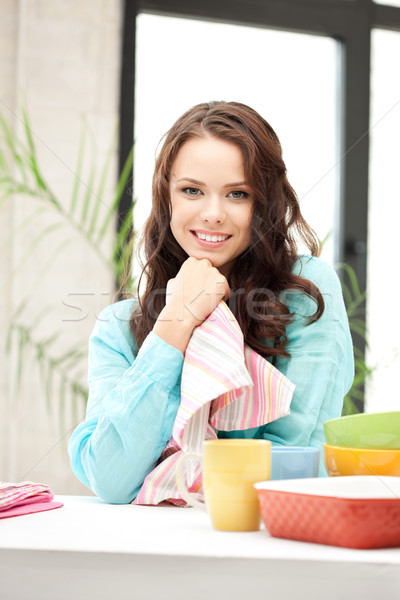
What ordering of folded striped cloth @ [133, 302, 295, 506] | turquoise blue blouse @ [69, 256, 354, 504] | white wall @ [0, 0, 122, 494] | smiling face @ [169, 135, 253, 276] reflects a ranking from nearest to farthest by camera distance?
1. folded striped cloth @ [133, 302, 295, 506]
2. turquoise blue blouse @ [69, 256, 354, 504]
3. smiling face @ [169, 135, 253, 276]
4. white wall @ [0, 0, 122, 494]

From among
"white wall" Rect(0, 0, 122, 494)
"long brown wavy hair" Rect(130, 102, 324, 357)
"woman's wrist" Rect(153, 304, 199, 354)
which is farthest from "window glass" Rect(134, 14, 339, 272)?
"woman's wrist" Rect(153, 304, 199, 354)

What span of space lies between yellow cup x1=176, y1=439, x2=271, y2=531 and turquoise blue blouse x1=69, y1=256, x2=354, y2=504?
366 millimetres

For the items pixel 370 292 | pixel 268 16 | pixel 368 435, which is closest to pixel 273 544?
pixel 368 435

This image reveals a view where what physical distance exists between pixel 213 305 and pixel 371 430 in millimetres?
406

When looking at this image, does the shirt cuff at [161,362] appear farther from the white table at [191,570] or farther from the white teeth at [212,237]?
the white table at [191,570]

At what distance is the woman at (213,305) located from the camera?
102 centimetres

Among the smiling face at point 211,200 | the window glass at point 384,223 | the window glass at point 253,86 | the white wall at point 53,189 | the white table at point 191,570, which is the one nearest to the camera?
the white table at point 191,570

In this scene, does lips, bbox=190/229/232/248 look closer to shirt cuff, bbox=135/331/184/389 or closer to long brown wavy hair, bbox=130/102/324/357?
long brown wavy hair, bbox=130/102/324/357

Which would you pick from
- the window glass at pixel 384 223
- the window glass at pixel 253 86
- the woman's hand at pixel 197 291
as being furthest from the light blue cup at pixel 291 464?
the window glass at pixel 384 223

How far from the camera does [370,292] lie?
2.58 m

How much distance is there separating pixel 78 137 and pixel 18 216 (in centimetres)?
33

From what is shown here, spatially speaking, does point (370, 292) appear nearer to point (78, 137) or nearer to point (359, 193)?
point (359, 193)

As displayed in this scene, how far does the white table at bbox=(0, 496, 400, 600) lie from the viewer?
48cm

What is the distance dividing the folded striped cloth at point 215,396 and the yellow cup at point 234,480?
262mm
